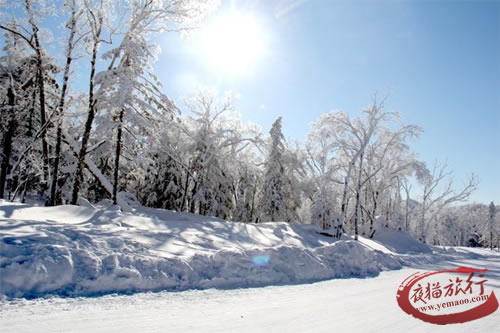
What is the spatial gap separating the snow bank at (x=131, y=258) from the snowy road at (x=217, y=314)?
0.45 metres

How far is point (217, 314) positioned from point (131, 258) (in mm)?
2382

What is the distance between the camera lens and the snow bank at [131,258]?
15.7ft

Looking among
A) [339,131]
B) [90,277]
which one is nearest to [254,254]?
[90,277]

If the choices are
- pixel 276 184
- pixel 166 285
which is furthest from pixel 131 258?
pixel 276 184

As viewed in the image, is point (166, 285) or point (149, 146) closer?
point (166, 285)

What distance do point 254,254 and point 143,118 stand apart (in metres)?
8.39

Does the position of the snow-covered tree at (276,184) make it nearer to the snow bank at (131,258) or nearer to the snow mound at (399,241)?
the snow mound at (399,241)

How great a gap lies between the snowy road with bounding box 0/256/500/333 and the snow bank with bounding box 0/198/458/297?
45cm

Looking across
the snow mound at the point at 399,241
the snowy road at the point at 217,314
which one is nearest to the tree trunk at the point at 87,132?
the snowy road at the point at 217,314

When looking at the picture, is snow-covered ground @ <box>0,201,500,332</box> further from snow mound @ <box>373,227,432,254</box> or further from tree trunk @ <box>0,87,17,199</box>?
snow mound @ <box>373,227,432,254</box>

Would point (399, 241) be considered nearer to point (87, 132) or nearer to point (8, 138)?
point (87, 132)

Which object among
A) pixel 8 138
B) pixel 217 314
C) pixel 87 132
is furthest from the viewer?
pixel 8 138

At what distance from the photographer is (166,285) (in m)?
5.55

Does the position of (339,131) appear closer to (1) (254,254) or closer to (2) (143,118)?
(2) (143,118)
